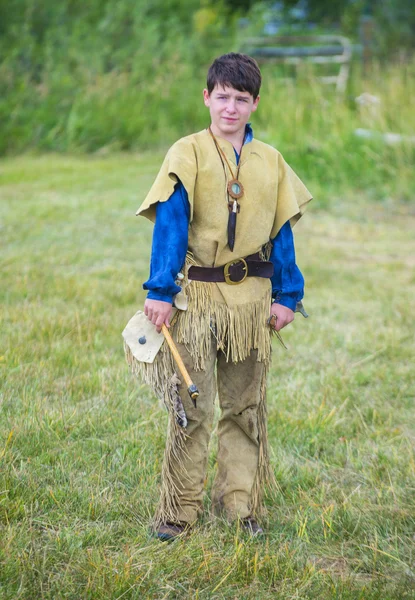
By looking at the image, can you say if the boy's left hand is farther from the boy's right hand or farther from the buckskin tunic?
the boy's right hand

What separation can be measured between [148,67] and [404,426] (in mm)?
11126

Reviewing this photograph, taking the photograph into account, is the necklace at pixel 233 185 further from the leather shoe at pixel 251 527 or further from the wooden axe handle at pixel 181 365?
the leather shoe at pixel 251 527

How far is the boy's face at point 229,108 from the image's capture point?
2.76 meters

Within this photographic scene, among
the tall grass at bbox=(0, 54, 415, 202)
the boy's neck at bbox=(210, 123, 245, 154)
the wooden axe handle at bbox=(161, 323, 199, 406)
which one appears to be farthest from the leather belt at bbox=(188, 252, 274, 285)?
the tall grass at bbox=(0, 54, 415, 202)

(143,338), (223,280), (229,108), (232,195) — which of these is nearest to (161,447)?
(143,338)

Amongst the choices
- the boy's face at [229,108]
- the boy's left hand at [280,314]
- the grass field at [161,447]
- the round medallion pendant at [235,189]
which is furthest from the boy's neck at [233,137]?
the grass field at [161,447]

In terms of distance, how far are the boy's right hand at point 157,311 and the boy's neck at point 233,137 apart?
1.95 feet

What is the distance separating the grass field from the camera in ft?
8.65

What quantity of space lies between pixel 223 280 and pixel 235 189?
0.32 meters

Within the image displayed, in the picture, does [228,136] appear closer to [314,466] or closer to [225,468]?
[225,468]

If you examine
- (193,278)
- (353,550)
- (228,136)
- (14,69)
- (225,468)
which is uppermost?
(14,69)

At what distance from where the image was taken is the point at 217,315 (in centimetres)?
288

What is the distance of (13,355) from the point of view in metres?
4.34

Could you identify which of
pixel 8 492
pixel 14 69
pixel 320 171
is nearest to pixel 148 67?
pixel 14 69
